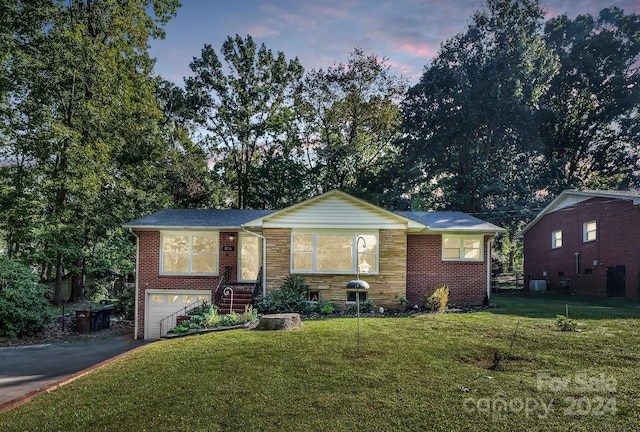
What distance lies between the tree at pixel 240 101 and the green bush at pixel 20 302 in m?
15.1

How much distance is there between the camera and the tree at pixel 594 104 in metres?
28.7

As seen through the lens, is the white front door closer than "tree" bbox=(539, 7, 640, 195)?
Yes

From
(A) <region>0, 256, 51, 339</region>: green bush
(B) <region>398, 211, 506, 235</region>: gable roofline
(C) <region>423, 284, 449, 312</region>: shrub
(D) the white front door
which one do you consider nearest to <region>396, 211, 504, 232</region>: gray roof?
(B) <region>398, 211, 506, 235</region>: gable roofline

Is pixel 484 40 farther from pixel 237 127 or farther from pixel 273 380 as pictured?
pixel 273 380

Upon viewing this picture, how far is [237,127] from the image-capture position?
2816 centimetres

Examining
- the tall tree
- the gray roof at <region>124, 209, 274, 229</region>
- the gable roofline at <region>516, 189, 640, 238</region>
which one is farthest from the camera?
the tall tree

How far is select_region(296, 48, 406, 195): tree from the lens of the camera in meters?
28.1

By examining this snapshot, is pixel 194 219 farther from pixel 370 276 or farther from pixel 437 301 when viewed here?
pixel 437 301

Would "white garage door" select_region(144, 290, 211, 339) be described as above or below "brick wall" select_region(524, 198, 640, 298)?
below

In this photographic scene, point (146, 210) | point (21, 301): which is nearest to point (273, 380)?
point (21, 301)

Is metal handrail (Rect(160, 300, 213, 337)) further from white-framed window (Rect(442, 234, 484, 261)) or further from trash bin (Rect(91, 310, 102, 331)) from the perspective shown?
white-framed window (Rect(442, 234, 484, 261))

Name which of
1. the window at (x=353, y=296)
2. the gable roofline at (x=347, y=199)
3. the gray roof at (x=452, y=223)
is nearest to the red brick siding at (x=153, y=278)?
the gable roofline at (x=347, y=199)

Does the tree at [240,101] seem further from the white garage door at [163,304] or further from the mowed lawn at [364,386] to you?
the mowed lawn at [364,386]

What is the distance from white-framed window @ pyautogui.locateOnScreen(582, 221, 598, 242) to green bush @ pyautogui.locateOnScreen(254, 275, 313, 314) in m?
14.7
